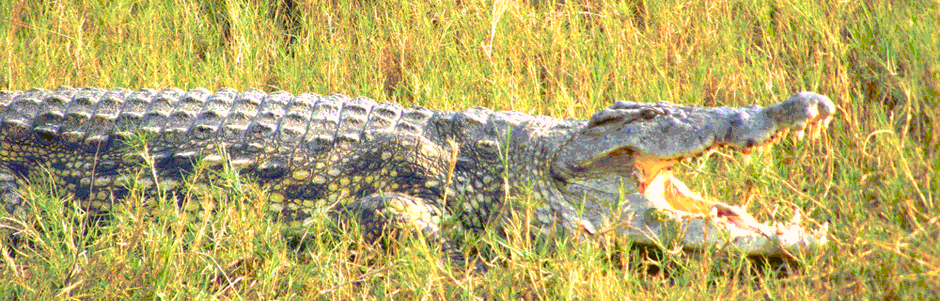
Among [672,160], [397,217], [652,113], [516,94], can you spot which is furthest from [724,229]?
[516,94]

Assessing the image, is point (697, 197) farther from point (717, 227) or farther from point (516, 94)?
point (516, 94)

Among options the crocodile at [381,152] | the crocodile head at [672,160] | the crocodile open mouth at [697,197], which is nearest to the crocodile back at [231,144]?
the crocodile at [381,152]

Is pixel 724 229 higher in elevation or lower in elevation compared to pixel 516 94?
higher

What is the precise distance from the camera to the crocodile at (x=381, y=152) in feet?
8.43

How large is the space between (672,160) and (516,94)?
1281 mm

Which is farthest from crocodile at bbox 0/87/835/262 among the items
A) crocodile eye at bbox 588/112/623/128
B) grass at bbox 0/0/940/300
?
grass at bbox 0/0/940/300

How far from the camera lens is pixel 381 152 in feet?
9.65

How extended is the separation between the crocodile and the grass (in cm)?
14

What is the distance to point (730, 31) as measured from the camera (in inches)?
155

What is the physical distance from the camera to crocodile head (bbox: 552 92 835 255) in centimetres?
233

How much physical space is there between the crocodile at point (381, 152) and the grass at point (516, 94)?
139 millimetres

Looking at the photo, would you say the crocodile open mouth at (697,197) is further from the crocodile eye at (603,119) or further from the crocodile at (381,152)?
the crocodile eye at (603,119)

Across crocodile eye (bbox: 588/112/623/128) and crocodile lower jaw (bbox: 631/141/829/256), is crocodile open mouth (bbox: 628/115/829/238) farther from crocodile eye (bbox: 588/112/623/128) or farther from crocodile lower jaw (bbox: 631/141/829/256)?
crocodile eye (bbox: 588/112/623/128)

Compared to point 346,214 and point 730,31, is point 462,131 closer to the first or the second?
point 346,214
